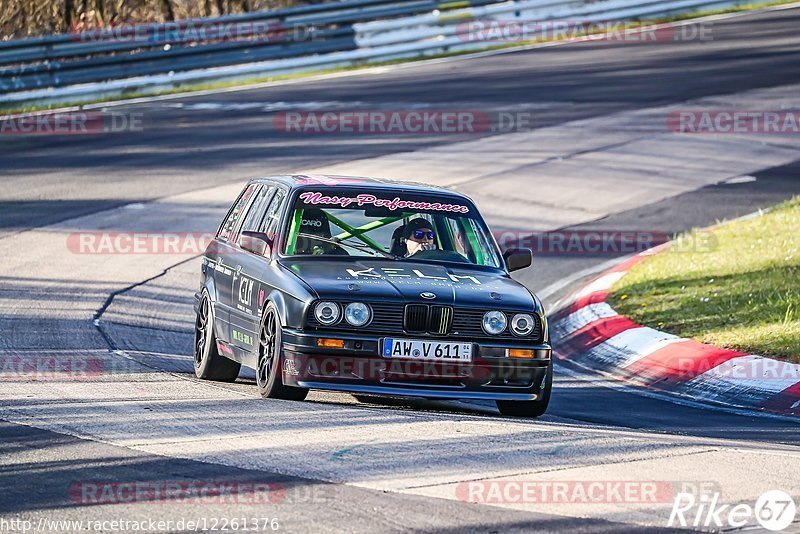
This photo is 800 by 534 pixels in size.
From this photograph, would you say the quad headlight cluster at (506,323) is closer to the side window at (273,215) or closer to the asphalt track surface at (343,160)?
the asphalt track surface at (343,160)

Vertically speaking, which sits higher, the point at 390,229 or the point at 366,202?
the point at 366,202

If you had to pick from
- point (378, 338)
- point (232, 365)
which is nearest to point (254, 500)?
A: point (378, 338)

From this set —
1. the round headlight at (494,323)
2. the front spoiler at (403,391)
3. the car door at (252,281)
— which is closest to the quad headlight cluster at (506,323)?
the round headlight at (494,323)

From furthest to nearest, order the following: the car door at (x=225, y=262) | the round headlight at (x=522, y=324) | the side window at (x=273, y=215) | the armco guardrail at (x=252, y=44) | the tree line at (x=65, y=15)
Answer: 1. the tree line at (x=65, y=15)
2. the armco guardrail at (x=252, y=44)
3. the car door at (x=225, y=262)
4. the side window at (x=273, y=215)
5. the round headlight at (x=522, y=324)

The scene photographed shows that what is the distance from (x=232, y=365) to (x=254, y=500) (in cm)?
414

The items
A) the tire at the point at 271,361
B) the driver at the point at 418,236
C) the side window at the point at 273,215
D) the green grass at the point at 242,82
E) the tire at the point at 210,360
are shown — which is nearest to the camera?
the tire at the point at 271,361

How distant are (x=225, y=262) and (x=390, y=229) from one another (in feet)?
4.37

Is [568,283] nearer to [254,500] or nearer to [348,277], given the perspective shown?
[348,277]

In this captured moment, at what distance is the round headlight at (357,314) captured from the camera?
28.2 ft

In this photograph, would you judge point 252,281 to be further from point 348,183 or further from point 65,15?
point 65,15

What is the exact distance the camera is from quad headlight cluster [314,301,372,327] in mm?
8586

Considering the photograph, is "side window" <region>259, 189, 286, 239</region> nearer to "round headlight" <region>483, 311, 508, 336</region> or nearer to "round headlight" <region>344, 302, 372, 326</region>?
"round headlight" <region>344, 302, 372, 326</region>

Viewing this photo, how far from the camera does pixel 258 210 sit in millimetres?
10469

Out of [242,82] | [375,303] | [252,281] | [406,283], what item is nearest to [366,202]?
[252,281]
